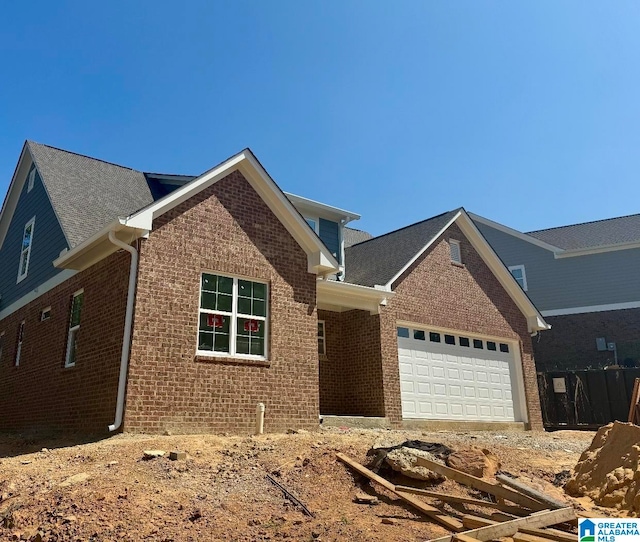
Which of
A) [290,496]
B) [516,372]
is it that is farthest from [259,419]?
[516,372]

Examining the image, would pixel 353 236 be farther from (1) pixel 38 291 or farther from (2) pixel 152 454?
(2) pixel 152 454

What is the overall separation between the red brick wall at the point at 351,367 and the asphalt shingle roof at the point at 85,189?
20.5 ft

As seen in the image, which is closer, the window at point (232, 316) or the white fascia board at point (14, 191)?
the window at point (232, 316)

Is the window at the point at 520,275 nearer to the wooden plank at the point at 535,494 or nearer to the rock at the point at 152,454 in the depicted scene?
the wooden plank at the point at 535,494

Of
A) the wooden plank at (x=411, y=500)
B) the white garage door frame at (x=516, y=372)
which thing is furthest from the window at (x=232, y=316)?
the white garage door frame at (x=516, y=372)

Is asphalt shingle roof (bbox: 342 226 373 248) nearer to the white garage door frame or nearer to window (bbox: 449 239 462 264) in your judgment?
window (bbox: 449 239 462 264)

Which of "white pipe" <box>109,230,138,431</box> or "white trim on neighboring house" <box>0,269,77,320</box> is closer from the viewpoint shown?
"white pipe" <box>109,230,138,431</box>

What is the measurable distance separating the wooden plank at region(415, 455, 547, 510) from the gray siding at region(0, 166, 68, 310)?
10118 mm

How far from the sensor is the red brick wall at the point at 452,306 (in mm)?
14805

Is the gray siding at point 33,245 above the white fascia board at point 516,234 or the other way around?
the other way around

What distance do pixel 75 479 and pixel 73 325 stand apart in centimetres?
650

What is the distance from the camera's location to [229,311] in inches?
449

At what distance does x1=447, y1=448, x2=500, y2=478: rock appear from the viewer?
7.76m

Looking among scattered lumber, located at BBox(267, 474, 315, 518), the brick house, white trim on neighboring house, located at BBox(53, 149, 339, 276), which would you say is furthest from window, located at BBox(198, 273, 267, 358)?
scattered lumber, located at BBox(267, 474, 315, 518)
